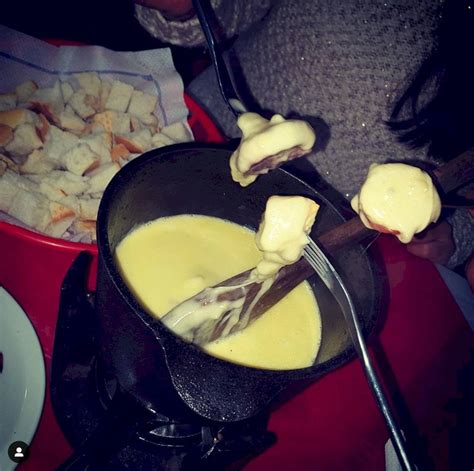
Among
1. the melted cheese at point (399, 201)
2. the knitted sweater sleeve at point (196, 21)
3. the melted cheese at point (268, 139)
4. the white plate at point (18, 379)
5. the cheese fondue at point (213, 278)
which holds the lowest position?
the white plate at point (18, 379)

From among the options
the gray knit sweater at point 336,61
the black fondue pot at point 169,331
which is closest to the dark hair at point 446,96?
the gray knit sweater at point 336,61

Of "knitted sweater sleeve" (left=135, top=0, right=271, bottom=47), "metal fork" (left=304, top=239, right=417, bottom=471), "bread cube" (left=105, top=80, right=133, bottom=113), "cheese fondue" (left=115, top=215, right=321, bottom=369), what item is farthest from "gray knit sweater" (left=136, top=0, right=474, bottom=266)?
"metal fork" (left=304, top=239, right=417, bottom=471)

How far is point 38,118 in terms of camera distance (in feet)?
3.74

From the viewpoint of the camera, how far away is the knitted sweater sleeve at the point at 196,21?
1226mm

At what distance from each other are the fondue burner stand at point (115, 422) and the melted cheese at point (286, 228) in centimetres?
25

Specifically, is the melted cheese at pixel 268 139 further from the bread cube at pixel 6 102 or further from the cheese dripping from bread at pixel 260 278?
the bread cube at pixel 6 102

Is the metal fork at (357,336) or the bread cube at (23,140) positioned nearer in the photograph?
the metal fork at (357,336)

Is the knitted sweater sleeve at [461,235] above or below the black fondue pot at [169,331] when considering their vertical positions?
below

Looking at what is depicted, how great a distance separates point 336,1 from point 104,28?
134 centimetres

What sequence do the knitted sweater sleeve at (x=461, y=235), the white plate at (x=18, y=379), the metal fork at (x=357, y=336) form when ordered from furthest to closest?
the knitted sweater sleeve at (x=461, y=235) < the white plate at (x=18, y=379) < the metal fork at (x=357, y=336)

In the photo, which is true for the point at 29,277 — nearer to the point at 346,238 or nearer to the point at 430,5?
the point at 346,238

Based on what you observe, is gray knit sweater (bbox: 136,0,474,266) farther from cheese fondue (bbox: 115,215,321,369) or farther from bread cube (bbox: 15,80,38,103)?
cheese fondue (bbox: 115,215,321,369)

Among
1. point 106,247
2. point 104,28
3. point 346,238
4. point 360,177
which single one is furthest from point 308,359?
point 104,28

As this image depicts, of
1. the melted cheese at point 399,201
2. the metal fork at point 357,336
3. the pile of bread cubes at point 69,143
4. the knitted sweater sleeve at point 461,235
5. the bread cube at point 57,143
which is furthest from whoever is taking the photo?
the knitted sweater sleeve at point 461,235
